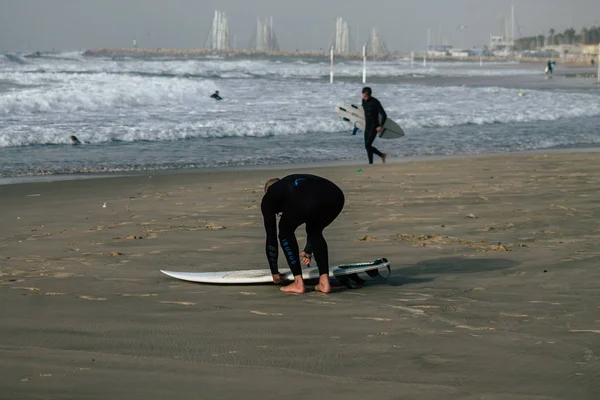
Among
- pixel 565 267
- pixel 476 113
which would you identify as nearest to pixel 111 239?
pixel 565 267

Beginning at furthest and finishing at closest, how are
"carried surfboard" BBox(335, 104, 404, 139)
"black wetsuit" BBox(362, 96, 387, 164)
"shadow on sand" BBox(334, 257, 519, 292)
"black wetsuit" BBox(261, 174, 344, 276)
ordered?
"carried surfboard" BBox(335, 104, 404, 139) → "black wetsuit" BBox(362, 96, 387, 164) → "shadow on sand" BBox(334, 257, 519, 292) → "black wetsuit" BBox(261, 174, 344, 276)

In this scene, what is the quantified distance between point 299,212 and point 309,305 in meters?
0.69

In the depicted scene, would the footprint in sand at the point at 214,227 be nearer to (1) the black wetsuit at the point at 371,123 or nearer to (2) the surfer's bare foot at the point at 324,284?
(2) the surfer's bare foot at the point at 324,284

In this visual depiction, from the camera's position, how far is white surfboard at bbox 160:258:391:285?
7074 mm

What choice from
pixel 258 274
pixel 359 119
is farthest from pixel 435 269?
pixel 359 119

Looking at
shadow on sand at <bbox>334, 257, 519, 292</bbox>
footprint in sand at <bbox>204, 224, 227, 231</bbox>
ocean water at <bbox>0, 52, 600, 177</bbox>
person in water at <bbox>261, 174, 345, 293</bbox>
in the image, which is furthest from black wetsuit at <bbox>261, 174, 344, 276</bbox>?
ocean water at <bbox>0, 52, 600, 177</bbox>

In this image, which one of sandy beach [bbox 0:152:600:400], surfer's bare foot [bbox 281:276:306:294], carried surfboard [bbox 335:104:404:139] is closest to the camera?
sandy beach [bbox 0:152:600:400]

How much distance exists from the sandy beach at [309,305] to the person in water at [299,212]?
0.19m

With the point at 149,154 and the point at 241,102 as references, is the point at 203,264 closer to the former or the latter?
the point at 149,154

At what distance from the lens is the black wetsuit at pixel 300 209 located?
6750 millimetres

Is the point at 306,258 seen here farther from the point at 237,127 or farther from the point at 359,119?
the point at 237,127

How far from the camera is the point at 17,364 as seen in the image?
4.95 m

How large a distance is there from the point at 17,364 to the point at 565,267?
4460 millimetres

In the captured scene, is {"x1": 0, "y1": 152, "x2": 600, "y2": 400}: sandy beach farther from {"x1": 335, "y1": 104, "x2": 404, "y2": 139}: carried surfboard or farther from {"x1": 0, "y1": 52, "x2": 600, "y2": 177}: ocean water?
{"x1": 335, "y1": 104, "x2": 404, "y2": 139}: carried surfboard
